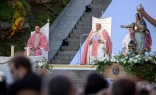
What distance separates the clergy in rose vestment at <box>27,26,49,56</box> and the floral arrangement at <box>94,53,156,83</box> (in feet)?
18.4

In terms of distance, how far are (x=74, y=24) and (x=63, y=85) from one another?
18.7 metres

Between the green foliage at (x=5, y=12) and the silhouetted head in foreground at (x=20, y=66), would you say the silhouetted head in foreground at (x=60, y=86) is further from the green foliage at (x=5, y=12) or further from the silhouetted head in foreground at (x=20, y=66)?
the green foliage at (x=5, y=12)

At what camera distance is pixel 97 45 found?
800 inches

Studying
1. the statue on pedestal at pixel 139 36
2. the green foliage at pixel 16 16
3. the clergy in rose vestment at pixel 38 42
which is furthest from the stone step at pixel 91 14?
the statue on pedestal at pixel 139 36

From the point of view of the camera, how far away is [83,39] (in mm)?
23625

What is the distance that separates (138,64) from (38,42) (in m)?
6.17

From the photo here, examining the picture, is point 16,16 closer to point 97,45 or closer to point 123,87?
point 97,45

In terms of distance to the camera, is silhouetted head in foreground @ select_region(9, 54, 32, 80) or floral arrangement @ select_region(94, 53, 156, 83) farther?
floral arrangement @ select_region(94, 53, 156, 83)

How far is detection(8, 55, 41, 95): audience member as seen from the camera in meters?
6.35

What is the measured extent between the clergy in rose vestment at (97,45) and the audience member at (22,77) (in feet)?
42.0

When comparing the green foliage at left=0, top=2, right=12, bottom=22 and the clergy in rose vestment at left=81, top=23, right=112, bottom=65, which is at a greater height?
the green foliage at left=0, top=2, right=12, bottom=22

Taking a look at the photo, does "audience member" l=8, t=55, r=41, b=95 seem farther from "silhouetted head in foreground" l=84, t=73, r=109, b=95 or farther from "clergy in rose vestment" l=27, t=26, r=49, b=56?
"clergy in rose vestment" l=27, t=26, r=49, b=56

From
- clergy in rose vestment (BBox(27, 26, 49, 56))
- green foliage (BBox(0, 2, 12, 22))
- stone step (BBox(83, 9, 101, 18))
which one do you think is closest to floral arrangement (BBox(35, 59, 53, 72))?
clergy in rose vestment (BBox(27, 26, 49, 56))

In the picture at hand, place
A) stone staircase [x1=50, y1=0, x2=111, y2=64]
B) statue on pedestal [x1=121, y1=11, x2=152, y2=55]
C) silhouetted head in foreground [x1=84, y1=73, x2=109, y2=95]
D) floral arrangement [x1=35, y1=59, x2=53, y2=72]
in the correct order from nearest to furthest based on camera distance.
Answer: silhouetted head in foreground [x1=84, y1=73, x2=109, y2=95] < floral arrangement [x1=35, y1=59, x2=53, y2=72] < statue on pedestal [x1=121, y1=11, x2=152, y2=55] < stone staircase [x1=50, y1=0, x2=111, y2=64]
